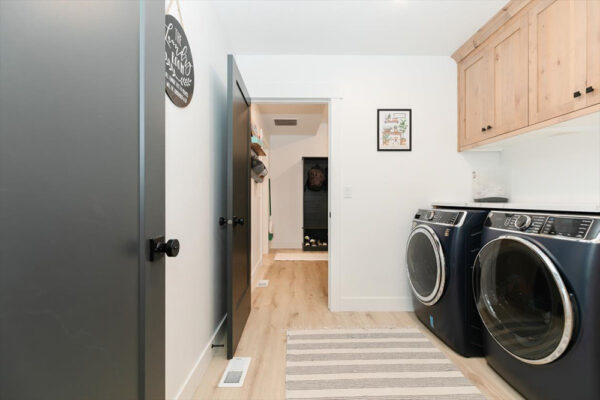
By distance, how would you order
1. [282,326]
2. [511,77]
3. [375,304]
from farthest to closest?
[375,304] < [282,326] < [511,77]

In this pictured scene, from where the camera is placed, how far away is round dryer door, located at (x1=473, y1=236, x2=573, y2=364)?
1.16 meters

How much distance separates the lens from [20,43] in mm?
407

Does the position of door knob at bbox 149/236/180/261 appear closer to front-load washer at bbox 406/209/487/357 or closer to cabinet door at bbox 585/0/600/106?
front-load washer at bbox 406/209/487/357

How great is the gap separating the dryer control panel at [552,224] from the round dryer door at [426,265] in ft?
1.47

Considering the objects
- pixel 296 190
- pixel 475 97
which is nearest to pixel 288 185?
pixel 296 190

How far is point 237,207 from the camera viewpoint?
201cm

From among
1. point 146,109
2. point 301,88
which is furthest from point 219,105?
point 146,109

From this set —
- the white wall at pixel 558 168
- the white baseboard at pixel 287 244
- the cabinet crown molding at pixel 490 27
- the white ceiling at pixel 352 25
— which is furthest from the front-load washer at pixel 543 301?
the white baseboard at pixel 287 244

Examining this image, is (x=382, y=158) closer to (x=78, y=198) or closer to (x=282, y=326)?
(x=282, y=326)

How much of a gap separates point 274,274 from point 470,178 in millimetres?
2547

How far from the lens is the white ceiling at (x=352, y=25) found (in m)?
1.90

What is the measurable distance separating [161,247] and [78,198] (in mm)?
271

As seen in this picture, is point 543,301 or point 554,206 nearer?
point 543,301

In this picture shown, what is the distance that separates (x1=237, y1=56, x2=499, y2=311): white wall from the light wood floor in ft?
0.82
